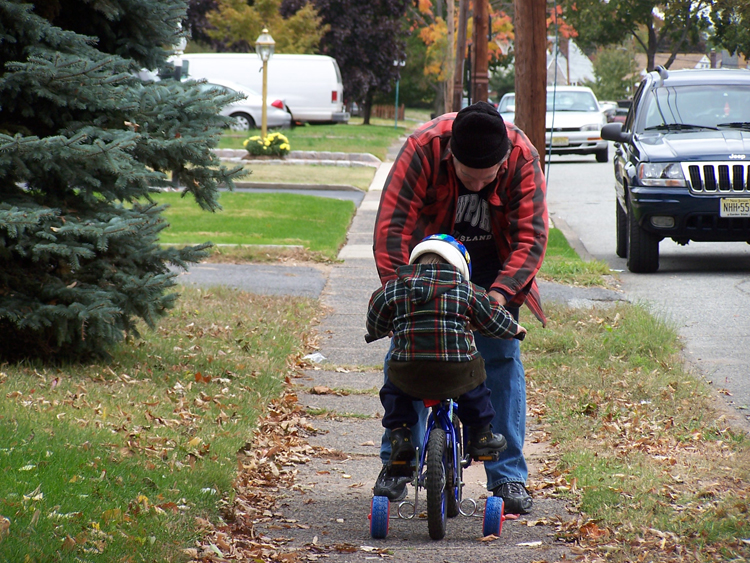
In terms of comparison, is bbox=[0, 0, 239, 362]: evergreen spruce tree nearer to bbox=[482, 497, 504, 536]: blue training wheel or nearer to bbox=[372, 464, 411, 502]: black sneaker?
bbox=[372, 464, 411, 502]: black sneaker

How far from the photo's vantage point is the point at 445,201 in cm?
416

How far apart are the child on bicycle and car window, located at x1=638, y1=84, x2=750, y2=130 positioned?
7.76 meters

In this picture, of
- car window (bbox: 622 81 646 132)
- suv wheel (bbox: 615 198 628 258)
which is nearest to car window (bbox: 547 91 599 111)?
car window (bbox: 622 81 646 132)

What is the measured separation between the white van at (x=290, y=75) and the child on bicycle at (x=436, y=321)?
1258 inches

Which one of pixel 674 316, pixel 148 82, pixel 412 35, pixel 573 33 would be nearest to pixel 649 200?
pixel 674 316

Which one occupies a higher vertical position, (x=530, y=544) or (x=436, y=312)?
(x=436, y=312)

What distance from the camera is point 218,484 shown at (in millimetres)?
4469

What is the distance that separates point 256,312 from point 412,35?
56653 mm

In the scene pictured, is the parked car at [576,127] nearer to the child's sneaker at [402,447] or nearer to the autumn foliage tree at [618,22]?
the autumn foliage tree at [618,22]

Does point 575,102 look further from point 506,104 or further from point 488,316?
point 488,316

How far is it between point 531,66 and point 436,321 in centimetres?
682

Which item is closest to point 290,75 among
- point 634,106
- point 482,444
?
point 634,106

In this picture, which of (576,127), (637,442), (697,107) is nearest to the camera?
(637,442)

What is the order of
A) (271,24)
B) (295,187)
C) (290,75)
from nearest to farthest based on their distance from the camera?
(295,187), (290,75), (271,24)
